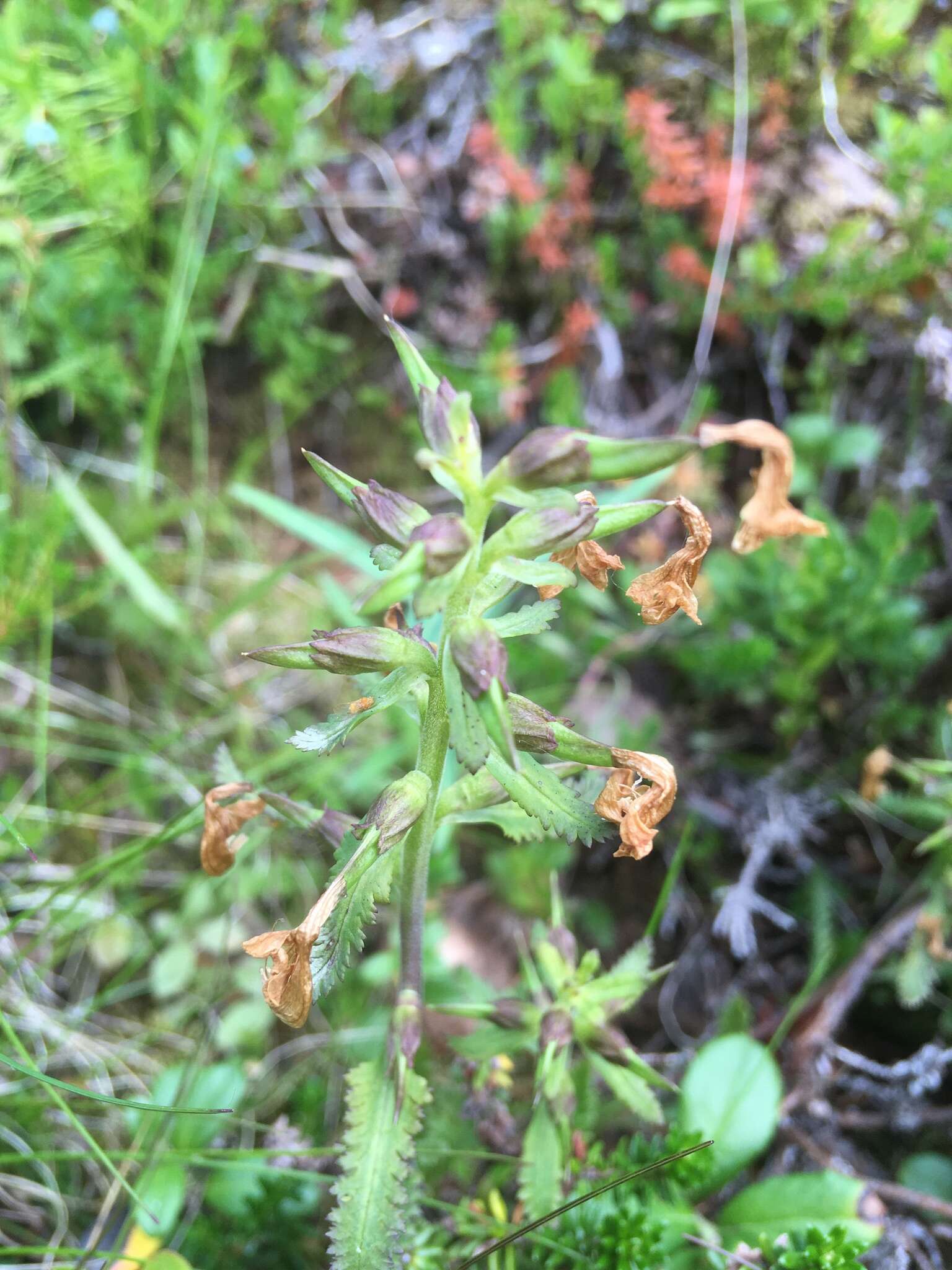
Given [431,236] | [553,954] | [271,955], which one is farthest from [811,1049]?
[431,236]

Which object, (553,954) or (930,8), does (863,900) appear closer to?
(553,954)

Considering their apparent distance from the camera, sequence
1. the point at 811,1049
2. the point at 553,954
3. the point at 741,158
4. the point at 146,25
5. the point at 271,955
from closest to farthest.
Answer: the point at 271,955 → the point at 553,954 → the point at 811,1049 → the point at 146,25 → the point at 741,158

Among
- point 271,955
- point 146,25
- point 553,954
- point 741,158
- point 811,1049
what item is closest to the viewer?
point 271,955

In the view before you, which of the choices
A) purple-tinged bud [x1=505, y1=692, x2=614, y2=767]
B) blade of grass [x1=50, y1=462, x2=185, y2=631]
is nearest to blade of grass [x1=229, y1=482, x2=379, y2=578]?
blade of grass [x1=50, y1=462, x2=185, y2=631]

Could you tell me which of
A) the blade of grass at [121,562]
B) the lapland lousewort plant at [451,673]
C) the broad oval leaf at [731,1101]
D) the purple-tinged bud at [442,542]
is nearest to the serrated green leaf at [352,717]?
the lapland lousewort plant at [451,673]

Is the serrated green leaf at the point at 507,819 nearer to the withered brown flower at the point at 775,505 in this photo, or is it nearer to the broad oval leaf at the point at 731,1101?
the withered brown flower at the point at 775,505

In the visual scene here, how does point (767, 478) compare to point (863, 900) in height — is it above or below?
above
